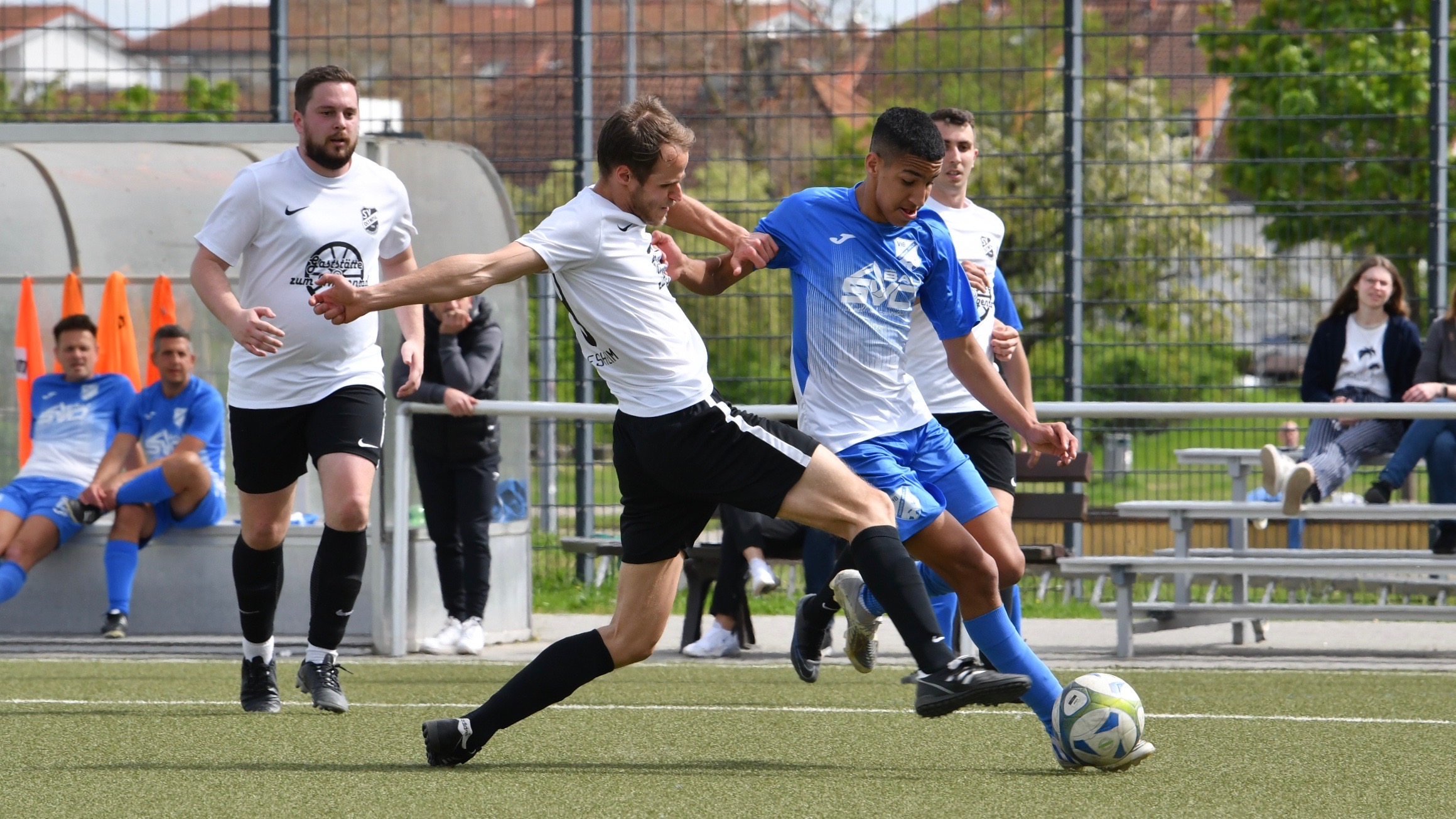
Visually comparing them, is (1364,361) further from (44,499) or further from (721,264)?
(44,499)

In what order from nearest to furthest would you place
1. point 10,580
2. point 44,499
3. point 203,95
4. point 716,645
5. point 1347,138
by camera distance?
point 716,645, point 10,580, point 44,499, point 1347,138, point 203,95

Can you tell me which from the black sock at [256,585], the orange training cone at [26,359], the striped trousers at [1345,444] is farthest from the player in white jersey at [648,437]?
the orange training cone at [26,359]

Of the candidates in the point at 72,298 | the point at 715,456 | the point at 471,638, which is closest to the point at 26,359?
the point at 72,298

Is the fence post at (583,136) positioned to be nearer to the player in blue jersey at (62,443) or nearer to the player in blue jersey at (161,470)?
the player in blue jersey at (161,470)

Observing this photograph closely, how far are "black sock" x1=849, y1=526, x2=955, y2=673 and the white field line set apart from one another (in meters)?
1.73

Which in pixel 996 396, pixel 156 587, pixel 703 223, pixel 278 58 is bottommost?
pixel 156 587

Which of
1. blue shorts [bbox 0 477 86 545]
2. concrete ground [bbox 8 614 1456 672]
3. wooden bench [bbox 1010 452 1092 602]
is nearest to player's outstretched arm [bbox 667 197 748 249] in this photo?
concrete ground [bbox 8 614 1456 672]

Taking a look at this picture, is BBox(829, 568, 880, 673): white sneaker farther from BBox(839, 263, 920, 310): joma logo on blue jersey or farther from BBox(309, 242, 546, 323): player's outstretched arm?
BBox(309, 242, 546, 323): player's outstretched arm

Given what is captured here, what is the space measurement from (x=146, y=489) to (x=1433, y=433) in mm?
6450

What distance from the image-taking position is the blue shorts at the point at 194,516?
8.91 metres

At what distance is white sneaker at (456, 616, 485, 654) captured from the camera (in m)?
8.39

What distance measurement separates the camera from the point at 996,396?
5176mm

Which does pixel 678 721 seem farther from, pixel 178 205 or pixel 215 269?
pixel 178 205

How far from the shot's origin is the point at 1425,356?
9312mm
